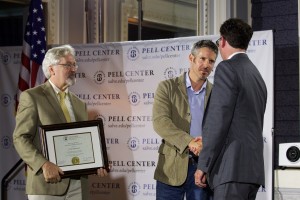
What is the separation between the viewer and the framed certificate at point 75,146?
388 centimetres

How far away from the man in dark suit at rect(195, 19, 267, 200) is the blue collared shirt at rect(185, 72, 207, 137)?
758mm

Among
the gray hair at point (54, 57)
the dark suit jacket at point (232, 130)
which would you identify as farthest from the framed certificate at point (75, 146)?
the dark suit jacket at point (232, 130)

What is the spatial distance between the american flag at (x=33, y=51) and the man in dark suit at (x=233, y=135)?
287 centimetres

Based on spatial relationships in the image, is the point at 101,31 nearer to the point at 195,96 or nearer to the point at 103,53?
the point at 103,53

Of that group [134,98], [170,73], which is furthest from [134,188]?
[170,73]

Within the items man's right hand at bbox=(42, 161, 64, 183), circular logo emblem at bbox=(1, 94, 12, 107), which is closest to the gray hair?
man's right hand at bbox=(42, 161, 64, 183)

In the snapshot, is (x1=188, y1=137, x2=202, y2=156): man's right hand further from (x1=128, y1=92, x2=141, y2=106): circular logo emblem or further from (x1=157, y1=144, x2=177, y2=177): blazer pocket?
(x1=128, y1=92, x2=141, y2=106): circular logo emblem

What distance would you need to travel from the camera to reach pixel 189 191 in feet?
13.6

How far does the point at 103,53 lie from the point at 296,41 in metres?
2.24

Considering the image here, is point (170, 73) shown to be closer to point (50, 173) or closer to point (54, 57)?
point (54, 57)

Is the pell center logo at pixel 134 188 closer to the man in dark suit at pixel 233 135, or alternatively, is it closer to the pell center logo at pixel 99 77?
the pell center logo at pixel 99 77

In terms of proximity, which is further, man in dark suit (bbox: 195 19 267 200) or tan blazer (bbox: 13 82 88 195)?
tan blazer (bbox: 13 82 88 195)

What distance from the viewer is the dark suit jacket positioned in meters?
3.34

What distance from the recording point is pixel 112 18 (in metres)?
7.16
